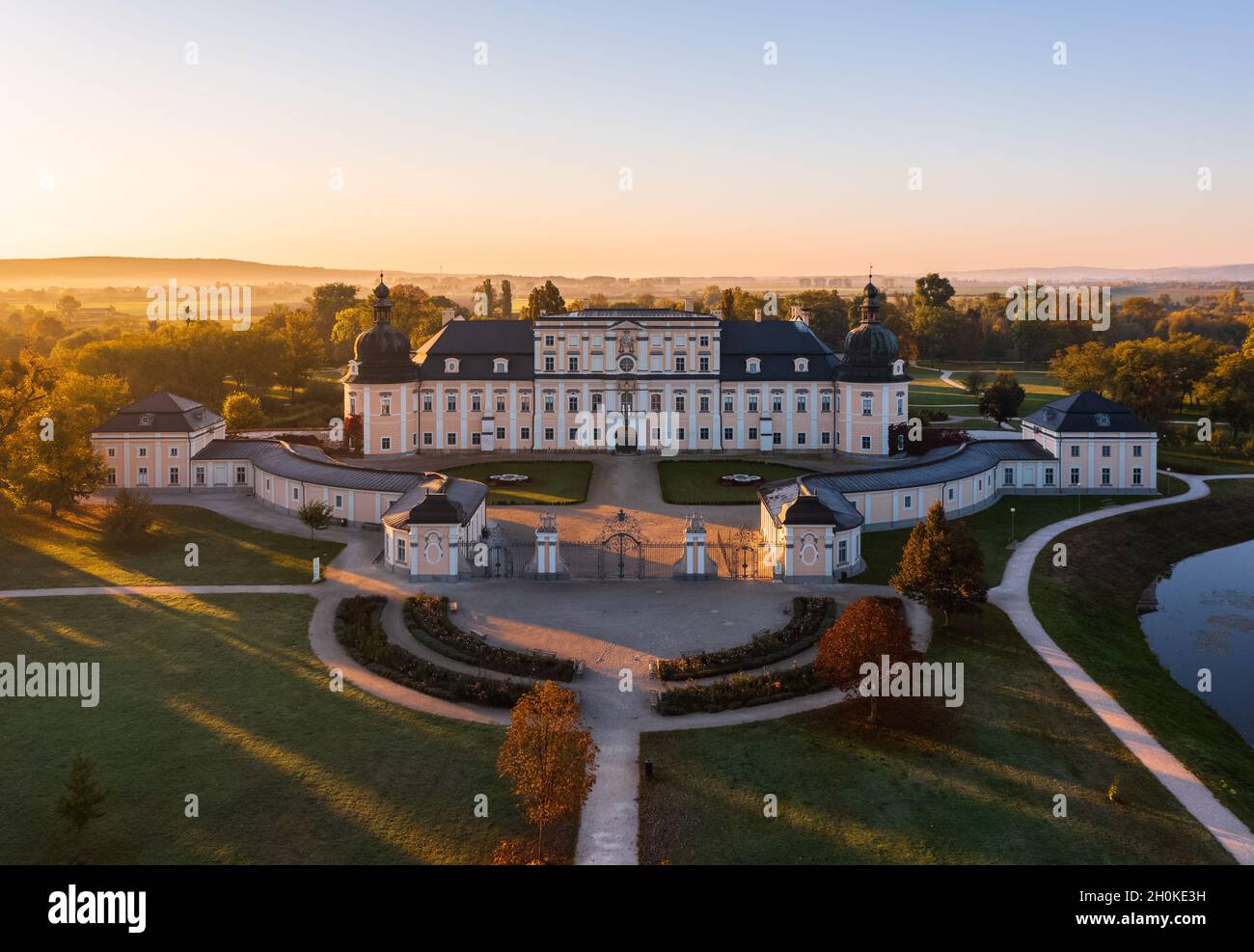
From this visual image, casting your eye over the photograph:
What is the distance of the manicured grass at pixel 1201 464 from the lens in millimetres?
71062

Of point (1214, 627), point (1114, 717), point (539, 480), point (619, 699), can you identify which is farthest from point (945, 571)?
point (539, 480)

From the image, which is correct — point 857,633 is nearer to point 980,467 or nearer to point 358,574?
point 358,574

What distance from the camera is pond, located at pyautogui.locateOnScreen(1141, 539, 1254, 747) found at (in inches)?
1426

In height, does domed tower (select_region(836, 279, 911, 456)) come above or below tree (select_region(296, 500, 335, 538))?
above

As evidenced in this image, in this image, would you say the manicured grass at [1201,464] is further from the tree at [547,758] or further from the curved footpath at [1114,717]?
the tree at [547,758]

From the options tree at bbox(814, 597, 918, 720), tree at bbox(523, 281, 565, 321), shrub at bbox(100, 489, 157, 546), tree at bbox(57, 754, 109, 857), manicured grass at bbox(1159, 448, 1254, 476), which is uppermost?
tree at bbox(523, 281, 565, 321)

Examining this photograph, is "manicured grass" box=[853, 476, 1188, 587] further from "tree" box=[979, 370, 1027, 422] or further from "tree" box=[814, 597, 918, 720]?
"tree" box=[979, 370, 1027, 422]

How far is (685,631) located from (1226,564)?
3545 centimetres

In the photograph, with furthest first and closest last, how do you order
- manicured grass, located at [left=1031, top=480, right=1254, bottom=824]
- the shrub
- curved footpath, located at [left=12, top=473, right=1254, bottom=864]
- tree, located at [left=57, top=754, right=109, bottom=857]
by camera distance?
the shrub
manicured grass, located at [left=1031, top=480, right=1254, bottom=824]
curved footpath, located at [left=12, top=473, right=1254, bottom=864]
tree, located at [left=57, top=754, right=109, bottom=857]

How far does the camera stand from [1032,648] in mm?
36500

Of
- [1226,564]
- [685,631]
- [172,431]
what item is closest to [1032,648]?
[685,631]

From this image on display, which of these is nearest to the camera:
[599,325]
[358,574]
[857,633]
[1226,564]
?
[857,633]

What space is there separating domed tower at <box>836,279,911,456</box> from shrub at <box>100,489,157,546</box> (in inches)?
1929

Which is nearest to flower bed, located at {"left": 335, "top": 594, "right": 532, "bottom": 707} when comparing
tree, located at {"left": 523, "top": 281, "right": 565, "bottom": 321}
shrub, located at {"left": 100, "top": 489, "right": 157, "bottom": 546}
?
shrub, located at {"left": 100, "top": 489, "right": 157, "bottom": 546}
